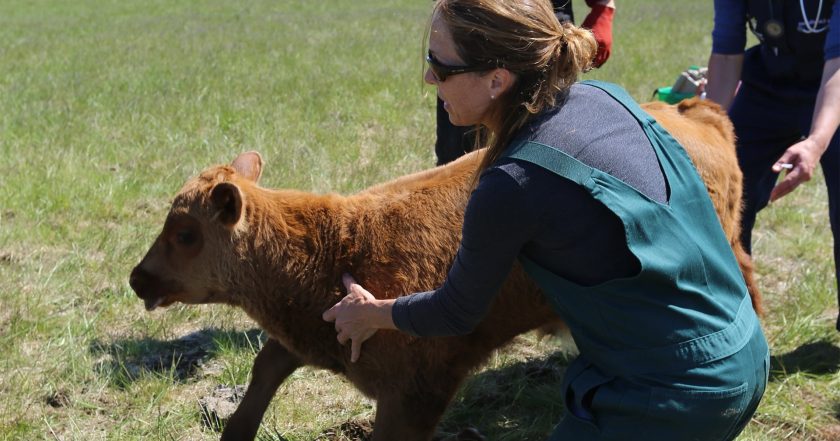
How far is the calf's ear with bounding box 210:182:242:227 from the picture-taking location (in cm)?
409

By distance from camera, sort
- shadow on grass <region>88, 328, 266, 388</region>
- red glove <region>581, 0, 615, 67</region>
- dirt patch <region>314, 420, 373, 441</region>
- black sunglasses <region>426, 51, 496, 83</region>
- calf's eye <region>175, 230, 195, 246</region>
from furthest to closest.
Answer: red glove <region>581, 0, 615, 67</region>, shadow on grass <region>88, 328, 266, 388</region>, dirt patch <region>314, 420, 373, 441</region>, calf's eye <region>175, 230, 195, 246</region>, black sunglasses <region>426, 51, 496, 83</region>

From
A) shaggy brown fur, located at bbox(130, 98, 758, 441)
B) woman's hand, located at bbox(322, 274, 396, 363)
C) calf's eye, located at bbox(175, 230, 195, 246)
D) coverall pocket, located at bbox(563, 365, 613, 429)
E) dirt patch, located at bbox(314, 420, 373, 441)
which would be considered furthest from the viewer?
dirt patch, located at bbox(314, 420, 373, 441)

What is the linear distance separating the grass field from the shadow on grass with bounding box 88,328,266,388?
0.04 ft

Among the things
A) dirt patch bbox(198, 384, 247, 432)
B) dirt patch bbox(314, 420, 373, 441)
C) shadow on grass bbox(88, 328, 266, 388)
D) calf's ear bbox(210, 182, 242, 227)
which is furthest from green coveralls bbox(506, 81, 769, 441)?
shadow on grass bbox(88, 328, 266, 388)

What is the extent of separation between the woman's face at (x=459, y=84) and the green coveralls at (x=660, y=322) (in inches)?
9.2

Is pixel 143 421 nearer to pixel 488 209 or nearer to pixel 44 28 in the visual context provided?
pixel 488 209

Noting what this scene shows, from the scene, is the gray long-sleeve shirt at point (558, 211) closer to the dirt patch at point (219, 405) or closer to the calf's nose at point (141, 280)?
the calf's nose at point (141, 280)

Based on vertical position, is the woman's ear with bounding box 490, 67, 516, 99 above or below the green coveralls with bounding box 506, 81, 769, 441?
above

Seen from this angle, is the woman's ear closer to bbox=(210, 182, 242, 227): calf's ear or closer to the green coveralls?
the green coveralls

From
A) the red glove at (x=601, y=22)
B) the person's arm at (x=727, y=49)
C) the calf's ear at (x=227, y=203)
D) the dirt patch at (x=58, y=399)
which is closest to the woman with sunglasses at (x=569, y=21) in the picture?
the red glove at (x=601, y=22)

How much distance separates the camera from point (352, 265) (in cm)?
416

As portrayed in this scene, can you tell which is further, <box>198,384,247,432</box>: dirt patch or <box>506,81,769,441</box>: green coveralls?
<box>198,384,247,432</box>: dirt patch

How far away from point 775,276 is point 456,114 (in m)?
4.53

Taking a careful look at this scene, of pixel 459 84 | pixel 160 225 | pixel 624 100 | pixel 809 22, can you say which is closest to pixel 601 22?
pixel 809 22
